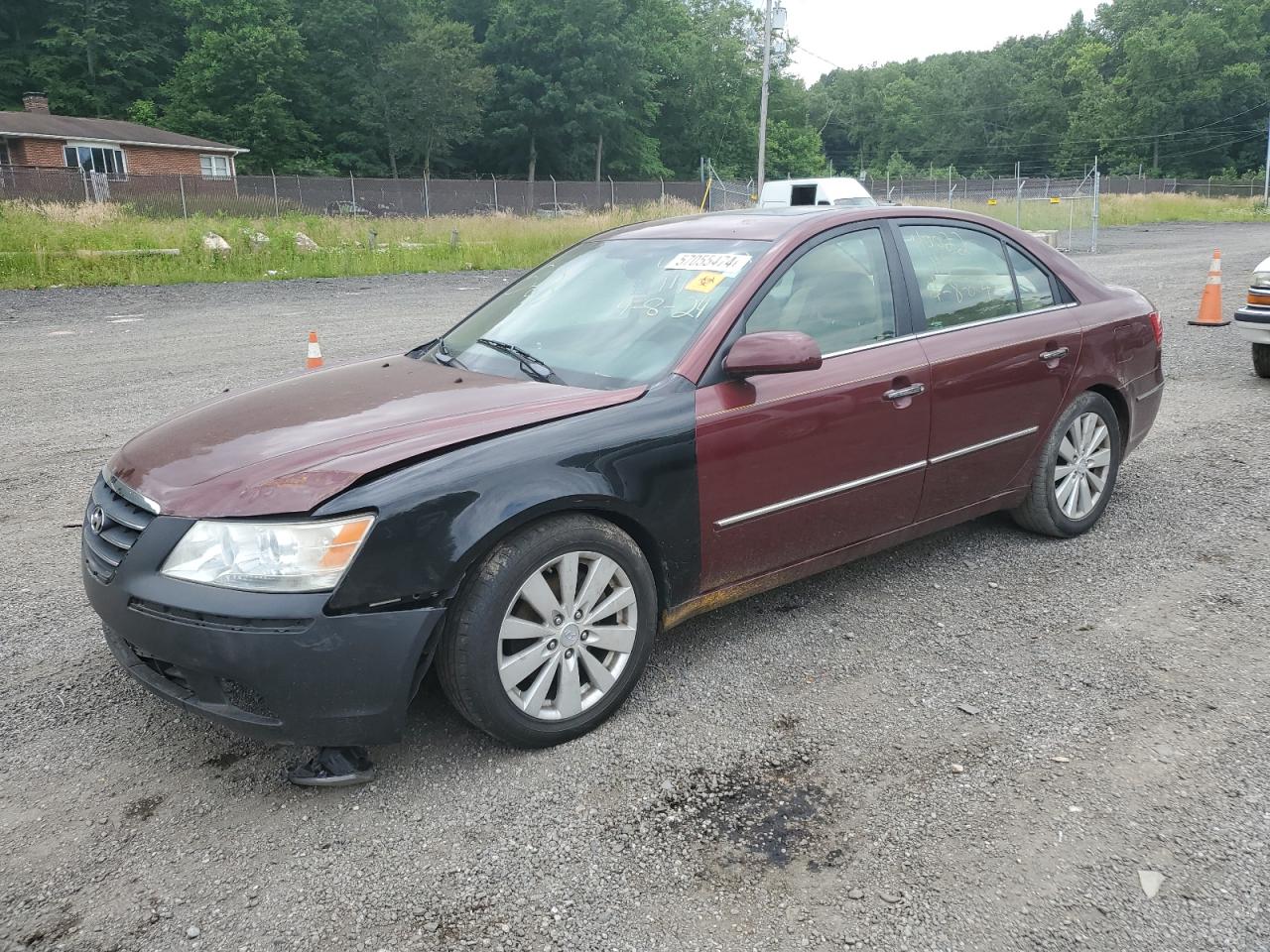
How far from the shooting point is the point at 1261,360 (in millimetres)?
8617

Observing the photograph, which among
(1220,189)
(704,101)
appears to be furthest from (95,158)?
(1220,189)

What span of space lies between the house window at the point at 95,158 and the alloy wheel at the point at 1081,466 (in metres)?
48.0

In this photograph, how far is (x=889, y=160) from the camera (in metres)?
111

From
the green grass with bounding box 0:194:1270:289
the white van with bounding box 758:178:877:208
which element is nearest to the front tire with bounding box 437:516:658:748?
the white van with bounding box 758:178:877:208

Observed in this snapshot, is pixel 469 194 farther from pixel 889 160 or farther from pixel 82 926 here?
pixel 889 160

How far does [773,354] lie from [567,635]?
118 cm

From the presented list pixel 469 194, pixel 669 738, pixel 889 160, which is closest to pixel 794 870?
pixel 669 738

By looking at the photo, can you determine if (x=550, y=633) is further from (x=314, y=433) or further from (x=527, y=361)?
(x=527, y=361)

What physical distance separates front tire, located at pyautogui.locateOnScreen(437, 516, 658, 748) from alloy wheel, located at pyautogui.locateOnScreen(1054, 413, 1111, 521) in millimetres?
2508

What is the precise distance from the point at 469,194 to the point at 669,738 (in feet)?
126

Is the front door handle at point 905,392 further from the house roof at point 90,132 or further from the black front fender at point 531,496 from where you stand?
the house roof at point 90,132

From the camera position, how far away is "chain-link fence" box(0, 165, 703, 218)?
3069 centimetres

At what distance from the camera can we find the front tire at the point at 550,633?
9.71ft

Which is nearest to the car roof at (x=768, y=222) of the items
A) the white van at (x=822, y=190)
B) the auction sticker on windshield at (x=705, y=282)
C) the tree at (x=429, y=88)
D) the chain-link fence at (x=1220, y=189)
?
the auction sticker on windshield at (x=705, y=282)
